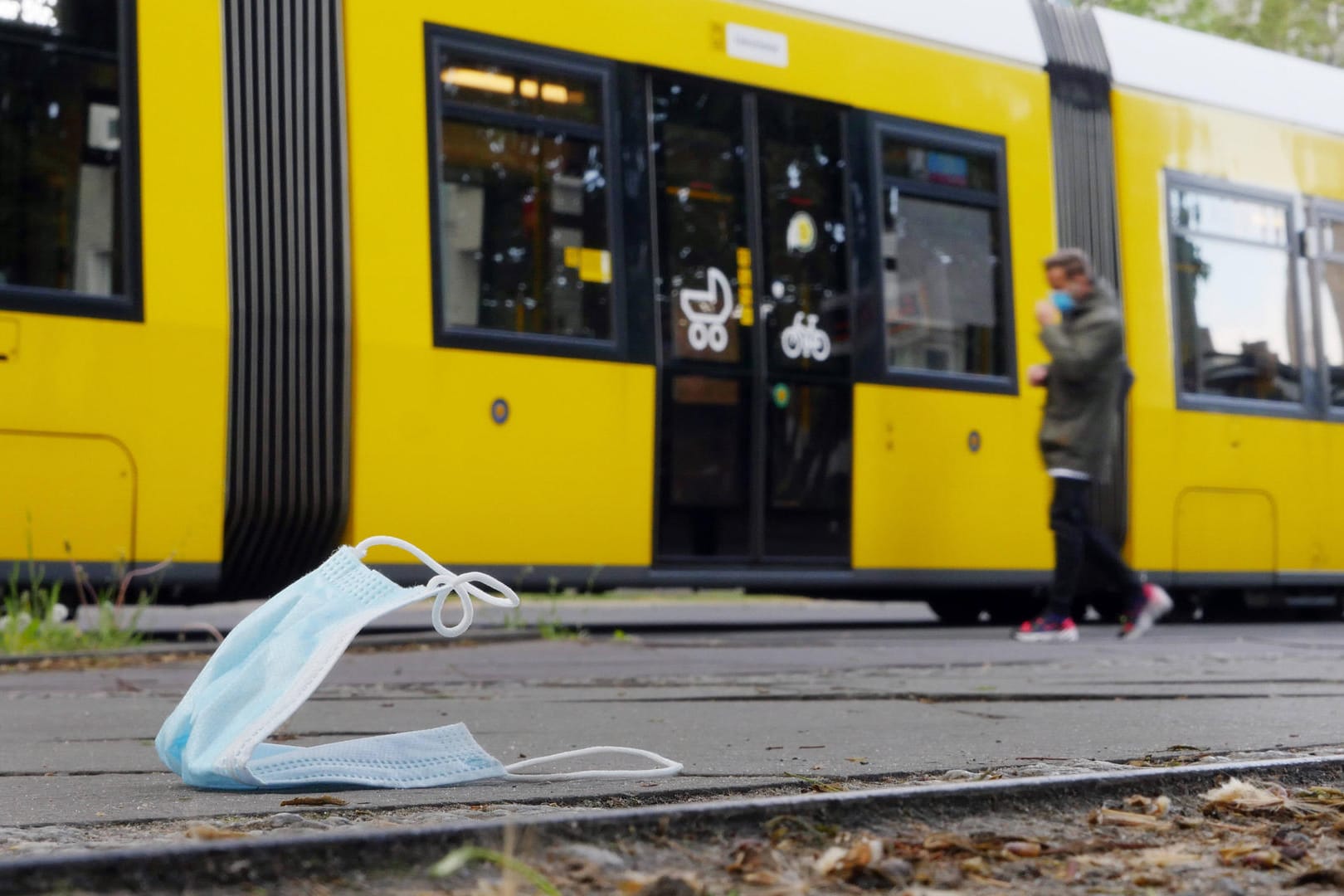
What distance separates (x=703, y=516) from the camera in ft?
26.0

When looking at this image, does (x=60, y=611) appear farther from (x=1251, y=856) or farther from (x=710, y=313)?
(x=1251, y=856)

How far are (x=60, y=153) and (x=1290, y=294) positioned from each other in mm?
7098

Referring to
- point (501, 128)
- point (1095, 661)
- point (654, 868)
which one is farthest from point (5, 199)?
point (654, 868)

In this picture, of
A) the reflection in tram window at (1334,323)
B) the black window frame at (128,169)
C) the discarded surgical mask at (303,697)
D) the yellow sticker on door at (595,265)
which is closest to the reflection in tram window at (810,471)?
the yellow sticker on door at (595,265)

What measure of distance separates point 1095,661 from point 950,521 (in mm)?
2339

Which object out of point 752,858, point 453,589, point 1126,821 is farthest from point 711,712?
point 752,858

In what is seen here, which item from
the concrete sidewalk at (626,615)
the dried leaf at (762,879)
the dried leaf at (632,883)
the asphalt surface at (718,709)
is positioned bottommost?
the concrete sidewalk at (626,615)

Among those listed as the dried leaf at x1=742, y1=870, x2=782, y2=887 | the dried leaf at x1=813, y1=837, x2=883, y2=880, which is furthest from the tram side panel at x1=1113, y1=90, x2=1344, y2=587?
the dried leaf at x1=742, y1=870, x2=782, y2=887

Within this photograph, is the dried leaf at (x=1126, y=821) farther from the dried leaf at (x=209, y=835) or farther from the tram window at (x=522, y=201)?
the tram window at (x=522, y=201)

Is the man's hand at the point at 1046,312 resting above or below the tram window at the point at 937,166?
below

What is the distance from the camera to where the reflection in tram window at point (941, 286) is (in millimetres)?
8570

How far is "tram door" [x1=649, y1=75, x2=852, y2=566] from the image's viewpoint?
782 cm

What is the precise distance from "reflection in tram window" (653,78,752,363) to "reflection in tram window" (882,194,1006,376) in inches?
37.3

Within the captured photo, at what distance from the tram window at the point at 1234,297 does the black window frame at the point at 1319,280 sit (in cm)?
16
